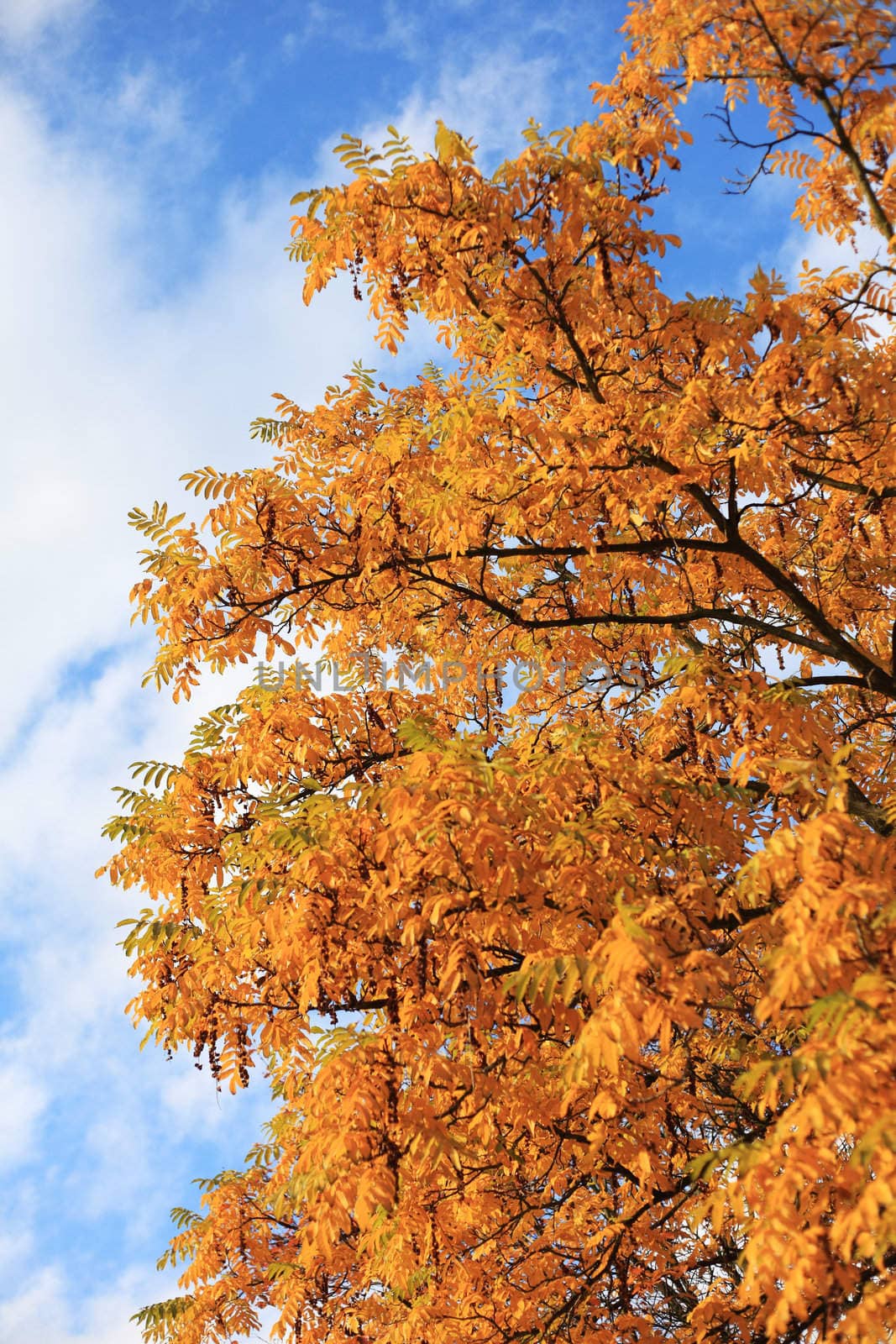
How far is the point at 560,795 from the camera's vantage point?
6.41m

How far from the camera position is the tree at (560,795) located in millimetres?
5070

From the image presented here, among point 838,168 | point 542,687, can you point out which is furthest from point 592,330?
point 542,687

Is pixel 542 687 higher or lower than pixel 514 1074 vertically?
higher

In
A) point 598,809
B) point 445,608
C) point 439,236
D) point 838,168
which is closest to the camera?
point 598,809

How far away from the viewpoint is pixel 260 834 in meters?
7.44

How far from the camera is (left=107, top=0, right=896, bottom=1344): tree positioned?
5.07 metres

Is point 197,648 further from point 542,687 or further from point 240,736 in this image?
point 542,687

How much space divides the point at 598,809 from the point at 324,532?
3.47 metres

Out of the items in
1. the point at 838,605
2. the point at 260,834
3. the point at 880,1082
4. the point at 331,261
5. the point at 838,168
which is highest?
the point at 331,261

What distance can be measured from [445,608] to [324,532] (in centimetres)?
227

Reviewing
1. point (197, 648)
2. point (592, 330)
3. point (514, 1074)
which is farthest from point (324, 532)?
Answer: point (514, 1074)

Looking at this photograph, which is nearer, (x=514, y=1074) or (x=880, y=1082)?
(x=880, y=1082)

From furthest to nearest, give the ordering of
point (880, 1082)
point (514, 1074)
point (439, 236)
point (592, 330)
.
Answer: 1. point (592, 330)
2. point (439, 236)
3. point (514, 1074)
4. point (880, 1082)

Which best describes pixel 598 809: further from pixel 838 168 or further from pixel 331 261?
pixel 838 168
